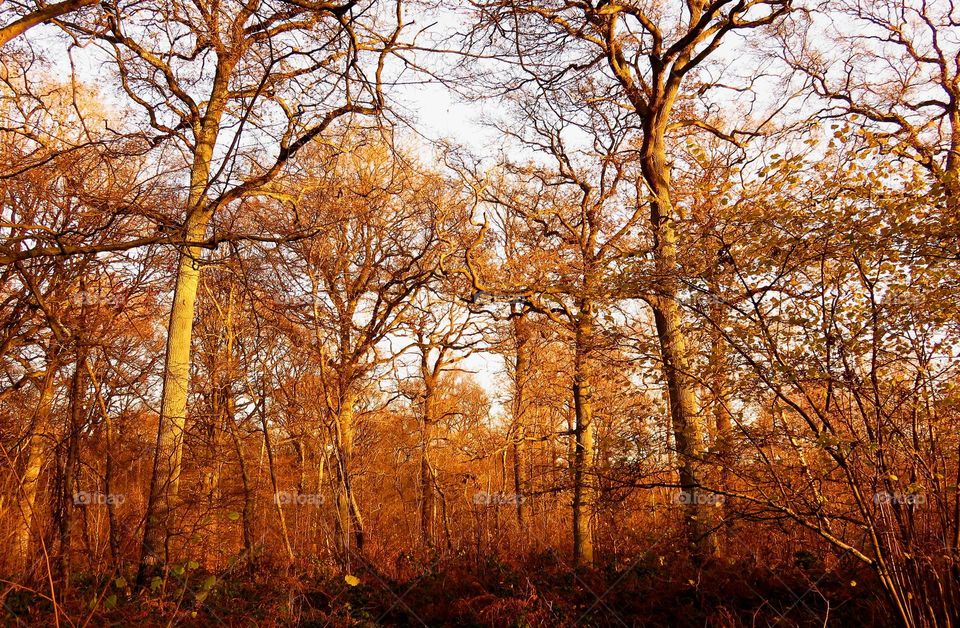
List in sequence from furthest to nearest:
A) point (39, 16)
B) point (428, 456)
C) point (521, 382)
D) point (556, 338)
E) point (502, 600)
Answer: point (428, 456) < point (521, 382) < point (556, 338) < point (502, 600) < point (39, 16)

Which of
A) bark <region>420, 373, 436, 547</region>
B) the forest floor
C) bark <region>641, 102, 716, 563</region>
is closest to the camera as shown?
bark <region>641, 102, 716, 563</region>

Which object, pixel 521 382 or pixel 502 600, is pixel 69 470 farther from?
pixel 521 382

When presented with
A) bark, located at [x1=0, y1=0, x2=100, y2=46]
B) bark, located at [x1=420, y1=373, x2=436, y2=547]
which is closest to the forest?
Answer: bark, located at [x1=0, y1=0, x2=100, y2=46]

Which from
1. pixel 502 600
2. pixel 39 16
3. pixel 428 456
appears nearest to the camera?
pixel 39 16

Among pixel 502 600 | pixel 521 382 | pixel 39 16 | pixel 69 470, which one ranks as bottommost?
pixel 502 600

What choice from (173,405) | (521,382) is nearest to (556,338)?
(521,382)

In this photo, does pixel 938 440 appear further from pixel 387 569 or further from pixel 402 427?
pixel 402 427

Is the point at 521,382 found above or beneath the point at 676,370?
above

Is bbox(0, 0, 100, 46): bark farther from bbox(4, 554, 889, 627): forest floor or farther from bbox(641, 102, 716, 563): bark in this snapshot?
bbox(641, 102, 716, 563): bark

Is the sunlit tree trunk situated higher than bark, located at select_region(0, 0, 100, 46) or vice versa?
bark, located at select_region(0, 0, 100, 46)

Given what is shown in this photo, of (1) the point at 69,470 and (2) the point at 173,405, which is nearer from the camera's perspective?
(1) the point at 69,470

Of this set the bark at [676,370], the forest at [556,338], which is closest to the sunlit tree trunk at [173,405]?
the forest at [556,338]

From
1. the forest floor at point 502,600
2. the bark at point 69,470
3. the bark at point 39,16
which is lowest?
the forest floor at point 502,600

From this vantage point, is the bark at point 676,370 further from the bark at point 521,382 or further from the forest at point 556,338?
the bark at point 521,382
